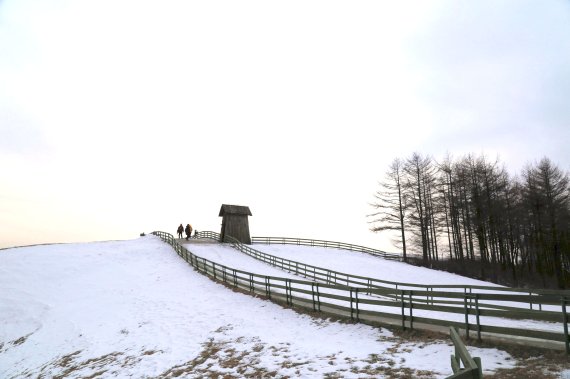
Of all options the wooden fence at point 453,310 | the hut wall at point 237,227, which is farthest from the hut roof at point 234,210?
the wooden fence at point 453,310

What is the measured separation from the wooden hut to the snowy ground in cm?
1200

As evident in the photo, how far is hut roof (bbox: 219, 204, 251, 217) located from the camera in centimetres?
4122

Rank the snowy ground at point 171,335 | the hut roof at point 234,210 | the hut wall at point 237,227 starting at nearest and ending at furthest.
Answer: the snowy ground at point 171,335 < the hut wall at point 237,227 < the hut roof at point 234,210

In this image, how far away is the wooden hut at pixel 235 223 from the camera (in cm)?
4100

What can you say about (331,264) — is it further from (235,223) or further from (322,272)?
(235,223)

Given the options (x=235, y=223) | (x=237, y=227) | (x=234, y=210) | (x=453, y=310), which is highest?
(x=234, y=210)

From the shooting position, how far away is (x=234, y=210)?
41.6 meters

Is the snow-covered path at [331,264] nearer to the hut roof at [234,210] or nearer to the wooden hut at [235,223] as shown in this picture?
the wooden hut at [235,223]

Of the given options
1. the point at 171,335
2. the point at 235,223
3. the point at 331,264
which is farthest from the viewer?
the point at 235,223

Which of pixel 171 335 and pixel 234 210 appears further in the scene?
pixel 234 210

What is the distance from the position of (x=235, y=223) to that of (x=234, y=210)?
4.75 ft

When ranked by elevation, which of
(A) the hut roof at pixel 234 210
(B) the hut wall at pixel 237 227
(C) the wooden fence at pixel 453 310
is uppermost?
(A) the hut roof at pixel 234 210

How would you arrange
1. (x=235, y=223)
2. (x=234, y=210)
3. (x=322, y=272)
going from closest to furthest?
(x=322, y=272) < (x=235, y=223) < (x=234, y=210)

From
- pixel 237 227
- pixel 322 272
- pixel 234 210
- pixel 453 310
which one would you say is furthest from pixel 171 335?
pixel 234 210
